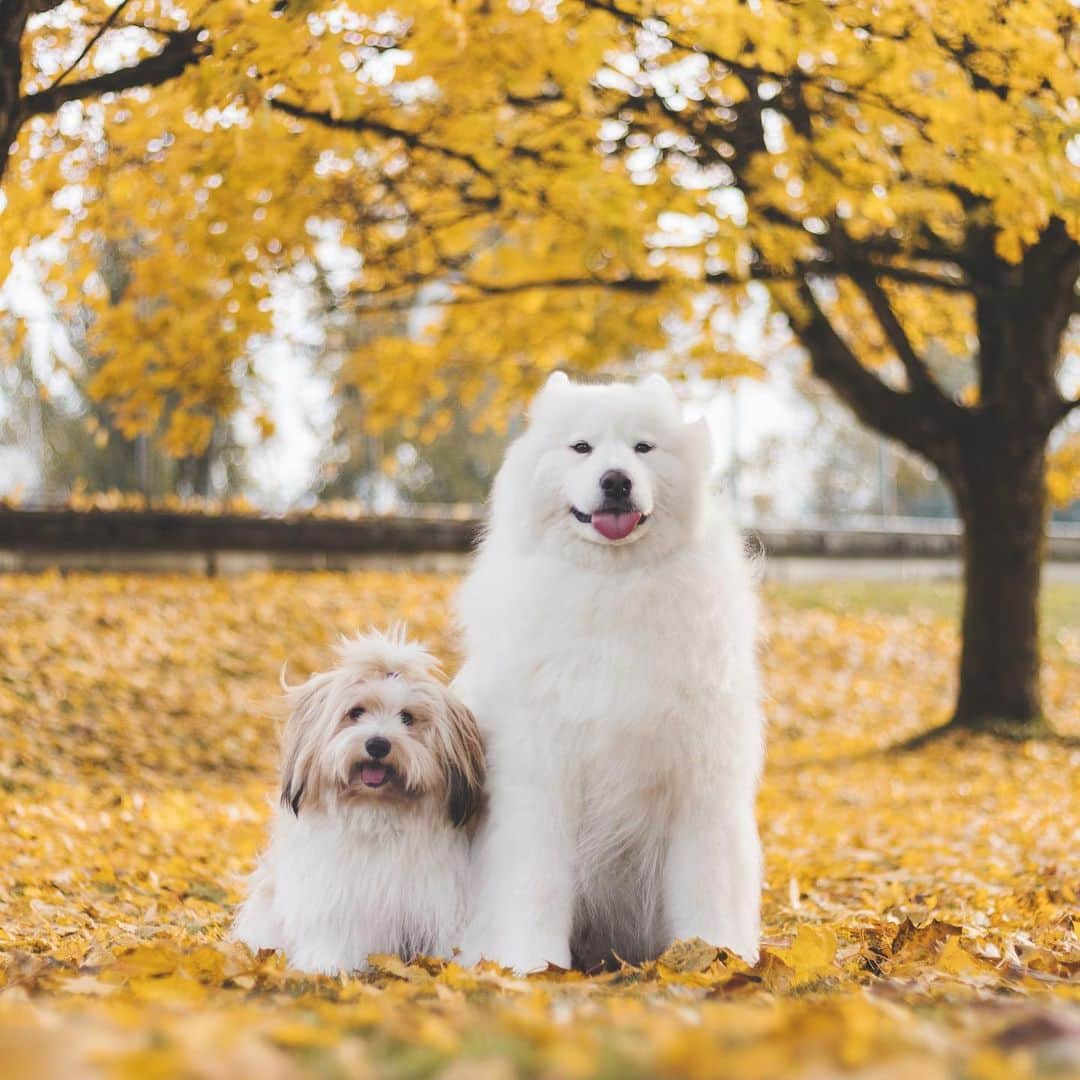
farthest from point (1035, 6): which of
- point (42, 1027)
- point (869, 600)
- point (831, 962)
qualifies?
point (869, 600)

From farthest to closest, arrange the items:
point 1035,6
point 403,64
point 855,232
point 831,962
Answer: point 855,232 < point 403,64 < point 1035,6 < point 831,962

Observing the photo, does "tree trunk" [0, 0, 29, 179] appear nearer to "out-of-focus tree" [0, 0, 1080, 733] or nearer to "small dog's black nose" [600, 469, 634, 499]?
"out-of-focus tree" [0, 0, 1080, 733]

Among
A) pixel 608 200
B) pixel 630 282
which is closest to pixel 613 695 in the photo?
pixel 608 200

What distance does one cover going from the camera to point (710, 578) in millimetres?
3734

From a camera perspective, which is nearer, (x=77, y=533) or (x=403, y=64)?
(x=403, y=64)

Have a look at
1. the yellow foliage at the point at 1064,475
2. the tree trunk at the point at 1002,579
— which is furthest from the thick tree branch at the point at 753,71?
the yellow foliage at the point at 1064,475

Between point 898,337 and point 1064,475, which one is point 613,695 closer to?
point 898,337

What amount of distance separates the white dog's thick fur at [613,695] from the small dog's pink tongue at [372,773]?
316 mm

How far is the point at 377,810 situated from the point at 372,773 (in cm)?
14

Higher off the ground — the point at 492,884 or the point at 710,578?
the point at 710,578

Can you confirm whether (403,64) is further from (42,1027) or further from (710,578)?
(42,1027)

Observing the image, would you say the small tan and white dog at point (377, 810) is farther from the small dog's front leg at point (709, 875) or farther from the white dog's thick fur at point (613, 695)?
the small dog's front leg at point (709, 875)

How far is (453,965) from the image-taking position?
3328mm

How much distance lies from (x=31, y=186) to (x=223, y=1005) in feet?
16.5
